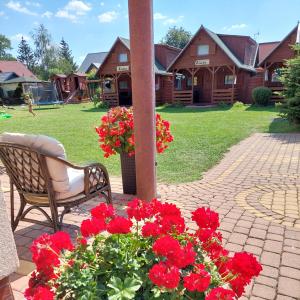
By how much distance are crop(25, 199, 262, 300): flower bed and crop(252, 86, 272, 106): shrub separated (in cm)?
2025

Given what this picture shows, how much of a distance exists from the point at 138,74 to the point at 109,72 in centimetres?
2449

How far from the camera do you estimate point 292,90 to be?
10633 mm

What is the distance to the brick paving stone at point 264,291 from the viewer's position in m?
2.13

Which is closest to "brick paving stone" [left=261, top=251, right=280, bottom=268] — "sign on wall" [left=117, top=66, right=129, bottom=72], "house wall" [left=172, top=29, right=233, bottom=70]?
"house wall" [left=172, top=29, right=233, bottom=70]

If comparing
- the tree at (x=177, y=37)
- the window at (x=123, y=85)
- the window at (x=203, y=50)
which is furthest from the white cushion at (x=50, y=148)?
the tree at (x=177, y=37)

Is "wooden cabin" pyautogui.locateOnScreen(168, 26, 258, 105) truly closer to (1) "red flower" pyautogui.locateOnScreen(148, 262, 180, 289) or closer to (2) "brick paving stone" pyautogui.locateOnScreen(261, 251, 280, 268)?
(2) "brick paving stone" pyautogui.locateOnScreen(261, 251, 280, 268)

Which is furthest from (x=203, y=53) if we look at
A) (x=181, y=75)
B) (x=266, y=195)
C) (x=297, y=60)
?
(x=266, y=195)

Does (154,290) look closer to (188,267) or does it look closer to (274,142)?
(188,267)

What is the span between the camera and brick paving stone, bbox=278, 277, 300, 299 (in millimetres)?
2166

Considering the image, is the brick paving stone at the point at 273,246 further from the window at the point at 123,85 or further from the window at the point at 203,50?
the window at the point at 123,85

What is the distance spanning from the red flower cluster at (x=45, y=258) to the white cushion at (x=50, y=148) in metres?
1.35

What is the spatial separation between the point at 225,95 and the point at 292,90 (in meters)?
12.1

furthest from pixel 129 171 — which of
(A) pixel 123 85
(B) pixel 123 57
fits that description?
(A) pixel 123 85

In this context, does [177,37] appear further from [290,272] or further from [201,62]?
[290,272]
